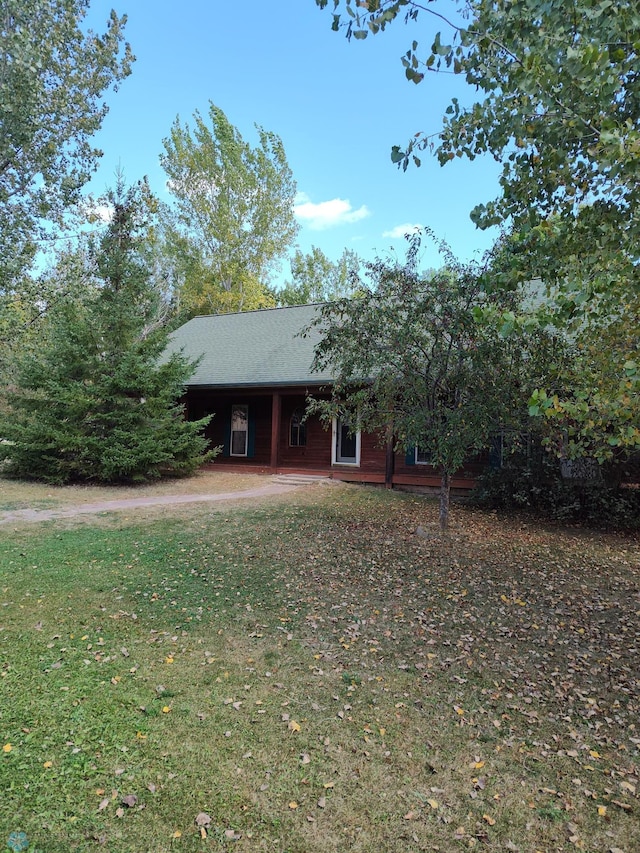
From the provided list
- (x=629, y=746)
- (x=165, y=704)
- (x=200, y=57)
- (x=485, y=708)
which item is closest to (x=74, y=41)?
(x=200, y=57)

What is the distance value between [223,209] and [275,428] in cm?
1951

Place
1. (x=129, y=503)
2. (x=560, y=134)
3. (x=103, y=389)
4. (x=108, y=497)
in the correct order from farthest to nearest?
1. (x=103, y=389)
2. (x=108, y=497)
3. (x=129, y=503)
4. (x=560, y=134)

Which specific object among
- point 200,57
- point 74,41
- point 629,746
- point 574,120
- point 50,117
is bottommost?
point 629,746

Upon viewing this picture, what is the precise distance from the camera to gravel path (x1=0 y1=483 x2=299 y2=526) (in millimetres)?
8297

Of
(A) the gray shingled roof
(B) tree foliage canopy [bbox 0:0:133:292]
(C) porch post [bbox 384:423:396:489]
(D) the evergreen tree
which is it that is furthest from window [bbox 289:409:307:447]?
(B) tree foliage canopy [bbox 0:0:133:292]

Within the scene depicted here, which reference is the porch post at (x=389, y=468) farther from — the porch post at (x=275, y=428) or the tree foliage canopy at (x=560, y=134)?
the tree foliage canopy at (x=560, y=134)

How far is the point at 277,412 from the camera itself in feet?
45.2

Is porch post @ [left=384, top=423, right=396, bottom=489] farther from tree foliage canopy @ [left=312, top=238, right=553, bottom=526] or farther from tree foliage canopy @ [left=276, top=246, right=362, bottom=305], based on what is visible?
tree foliage canopy @ [left=276, top=246, right=362, bottom=305]

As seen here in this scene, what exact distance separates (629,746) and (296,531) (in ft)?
17.0

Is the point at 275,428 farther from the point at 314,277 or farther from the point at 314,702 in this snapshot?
the point at 314,277

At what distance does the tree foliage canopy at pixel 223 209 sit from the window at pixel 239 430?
14.3 meters

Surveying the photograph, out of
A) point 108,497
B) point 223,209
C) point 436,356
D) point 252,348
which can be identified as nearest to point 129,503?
point 108,497

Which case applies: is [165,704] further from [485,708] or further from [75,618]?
[485,708]

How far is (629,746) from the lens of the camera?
2.91m
